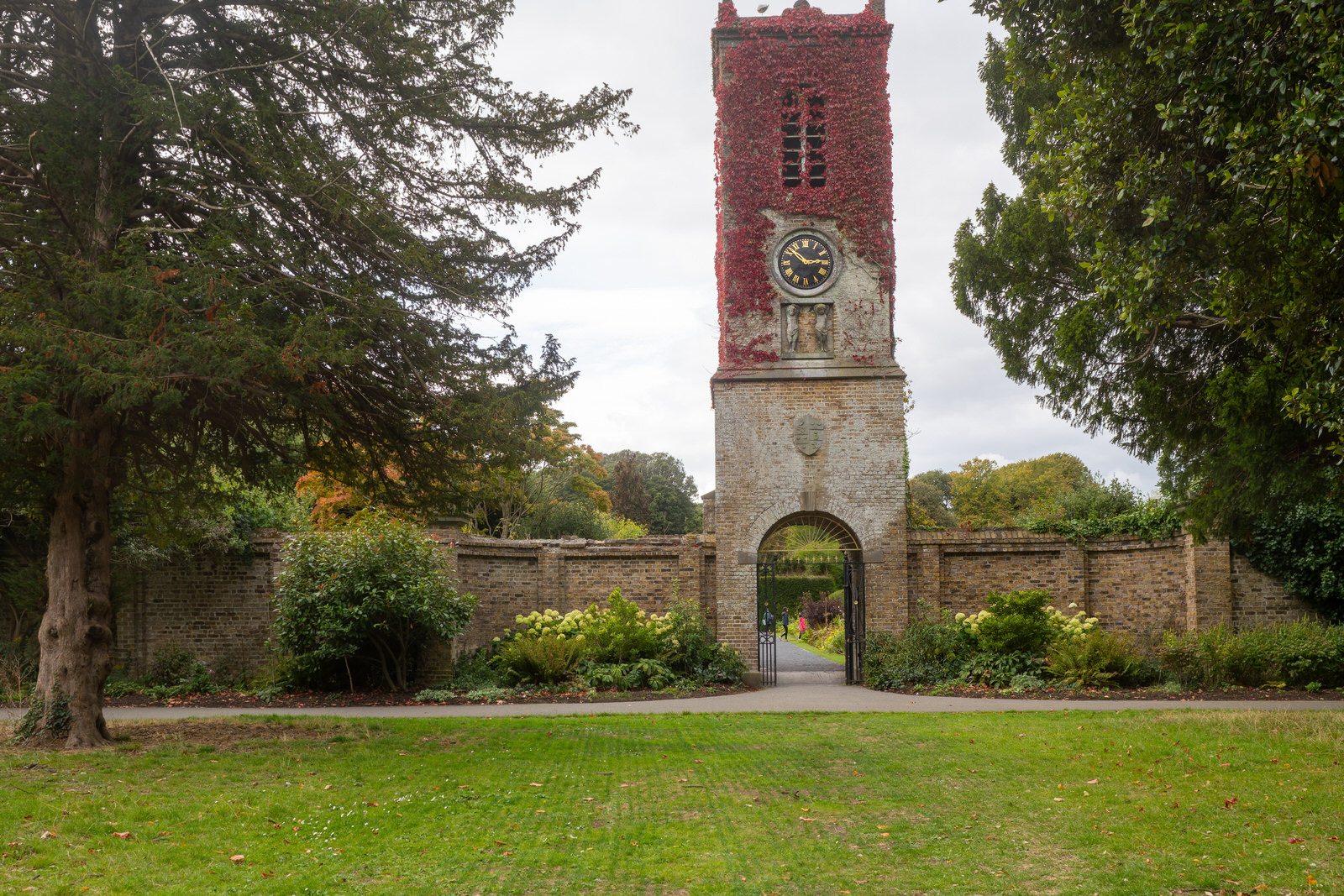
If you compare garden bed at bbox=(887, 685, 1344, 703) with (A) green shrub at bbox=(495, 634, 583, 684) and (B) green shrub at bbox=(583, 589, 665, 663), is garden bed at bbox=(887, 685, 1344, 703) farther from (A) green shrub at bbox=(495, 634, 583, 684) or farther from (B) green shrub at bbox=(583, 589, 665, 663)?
(A) green shrub at bbox=(495, 634, 583, 684)

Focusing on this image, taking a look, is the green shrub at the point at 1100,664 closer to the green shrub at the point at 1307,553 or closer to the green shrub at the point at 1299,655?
the green shrub at the point at 1299,655

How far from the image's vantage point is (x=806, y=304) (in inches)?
683

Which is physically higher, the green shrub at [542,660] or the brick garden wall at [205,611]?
the brick garden wall at [205,611]

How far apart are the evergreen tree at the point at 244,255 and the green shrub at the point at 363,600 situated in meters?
3.58

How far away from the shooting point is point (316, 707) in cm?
1350

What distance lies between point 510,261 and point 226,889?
22.5 feet

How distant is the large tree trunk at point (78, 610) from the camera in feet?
30.9

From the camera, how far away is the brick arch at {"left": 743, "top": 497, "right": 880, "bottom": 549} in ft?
54.5

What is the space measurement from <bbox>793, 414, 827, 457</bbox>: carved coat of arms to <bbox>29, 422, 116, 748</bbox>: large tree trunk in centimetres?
1077

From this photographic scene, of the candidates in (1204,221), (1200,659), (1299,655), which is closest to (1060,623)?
(1200,659)

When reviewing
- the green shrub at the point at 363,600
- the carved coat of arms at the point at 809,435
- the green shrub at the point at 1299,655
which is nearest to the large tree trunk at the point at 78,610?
the green shrub at the point at 363,600

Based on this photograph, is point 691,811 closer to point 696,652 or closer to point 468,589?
point 696,652

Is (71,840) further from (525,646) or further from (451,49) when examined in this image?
(525,646)

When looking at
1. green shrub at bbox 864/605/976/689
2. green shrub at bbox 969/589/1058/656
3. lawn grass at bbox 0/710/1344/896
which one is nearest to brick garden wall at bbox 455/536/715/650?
green shrub at bbox 864/605/976/689
